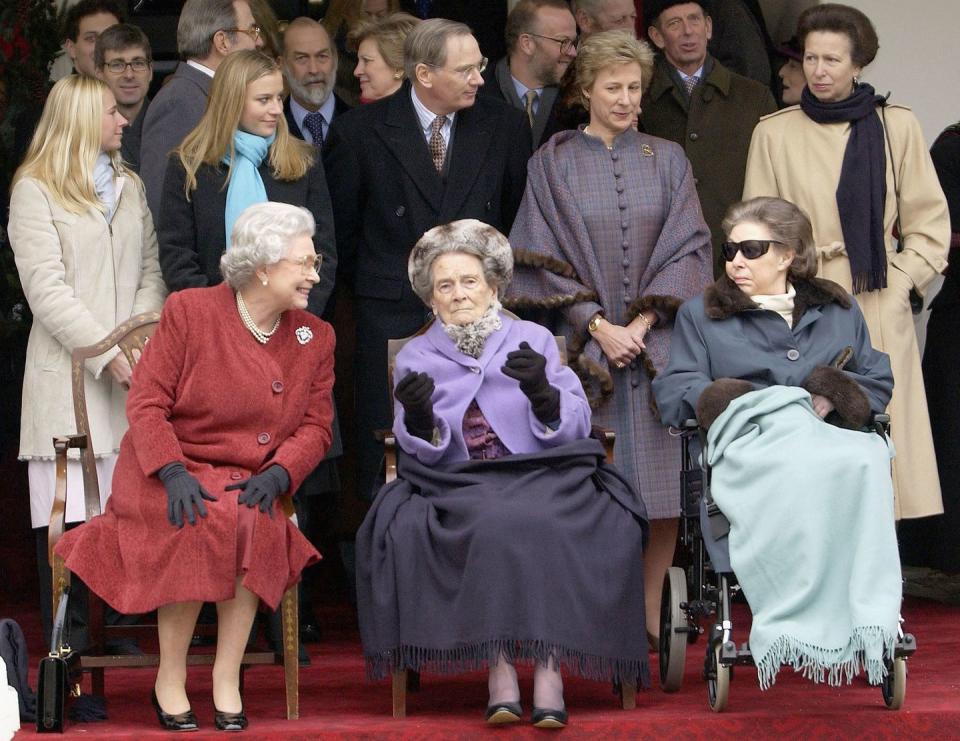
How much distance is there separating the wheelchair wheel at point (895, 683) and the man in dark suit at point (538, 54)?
2.66 m

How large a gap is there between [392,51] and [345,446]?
64.2 inches

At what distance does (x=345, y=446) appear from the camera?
24.4 ft

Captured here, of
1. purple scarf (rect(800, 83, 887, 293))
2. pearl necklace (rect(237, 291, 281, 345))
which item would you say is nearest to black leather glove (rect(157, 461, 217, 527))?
pearl necklace (rect(237, 291, 281, 345))

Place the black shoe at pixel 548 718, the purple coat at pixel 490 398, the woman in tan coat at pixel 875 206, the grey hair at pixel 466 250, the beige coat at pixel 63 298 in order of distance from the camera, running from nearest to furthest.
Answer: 1. the black shoe at pixel 548 718
2. the purple coat at pixel 490 398
3. the grey hair at pixel 466 250
4. the beige coat at pixel 63 298
5. the woman in tan coat at pixel 875 206

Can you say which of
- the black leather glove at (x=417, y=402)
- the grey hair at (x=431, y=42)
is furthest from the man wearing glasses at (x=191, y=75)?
the black leather glove at (x=417, y=402)

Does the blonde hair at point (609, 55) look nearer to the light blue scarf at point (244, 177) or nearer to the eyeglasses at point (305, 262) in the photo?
the light blue scarf at point (244, 177)

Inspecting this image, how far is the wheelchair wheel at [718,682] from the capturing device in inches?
196

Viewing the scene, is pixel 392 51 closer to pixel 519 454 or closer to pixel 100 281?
pixel 100 281

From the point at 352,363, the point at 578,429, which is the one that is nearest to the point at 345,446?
the point at 352,363

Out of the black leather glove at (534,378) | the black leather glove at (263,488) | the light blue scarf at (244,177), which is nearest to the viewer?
the black leather glove at (263,488)

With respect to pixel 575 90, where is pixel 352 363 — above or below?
below

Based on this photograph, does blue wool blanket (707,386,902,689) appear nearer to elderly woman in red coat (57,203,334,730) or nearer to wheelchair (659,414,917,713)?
wheelchair (659,414,917,713)

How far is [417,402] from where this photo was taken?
5.22 meters

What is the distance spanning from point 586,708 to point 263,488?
1098 mm
